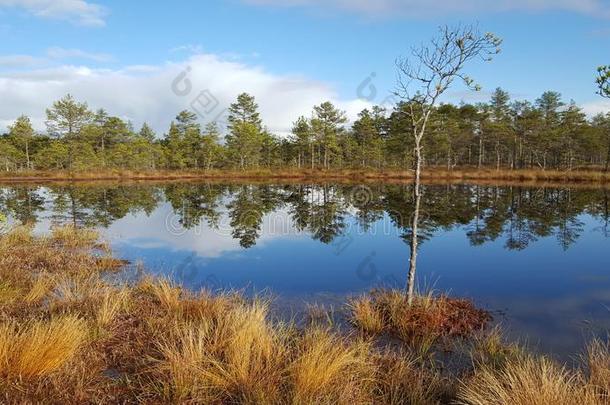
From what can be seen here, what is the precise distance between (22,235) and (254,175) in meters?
47.5

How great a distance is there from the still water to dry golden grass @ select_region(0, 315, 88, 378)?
518cm

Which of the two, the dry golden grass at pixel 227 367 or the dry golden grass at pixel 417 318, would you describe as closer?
the dry golden grass at pixel 227 367

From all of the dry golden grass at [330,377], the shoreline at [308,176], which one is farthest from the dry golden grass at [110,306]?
the shoreline at [308,176]

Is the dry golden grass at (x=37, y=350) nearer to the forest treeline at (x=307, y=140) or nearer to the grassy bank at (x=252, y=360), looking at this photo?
the grassy bank at (x=252, y=360)

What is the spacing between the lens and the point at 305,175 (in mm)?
62656

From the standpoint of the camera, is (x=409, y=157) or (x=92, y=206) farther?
(x=409, y=157)

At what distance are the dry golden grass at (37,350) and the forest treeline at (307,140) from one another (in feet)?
198

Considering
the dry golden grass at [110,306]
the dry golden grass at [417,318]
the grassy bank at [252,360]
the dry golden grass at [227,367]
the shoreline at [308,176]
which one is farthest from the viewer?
the shoreline at [308,176]

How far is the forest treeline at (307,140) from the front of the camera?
64125mm

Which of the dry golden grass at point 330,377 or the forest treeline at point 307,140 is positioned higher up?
the forest treeline at point 307,140

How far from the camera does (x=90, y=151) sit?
211ft

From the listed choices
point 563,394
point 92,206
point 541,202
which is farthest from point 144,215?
point 541,202

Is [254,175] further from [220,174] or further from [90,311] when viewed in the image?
[90,311]

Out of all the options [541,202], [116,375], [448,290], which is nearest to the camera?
[116,375]
